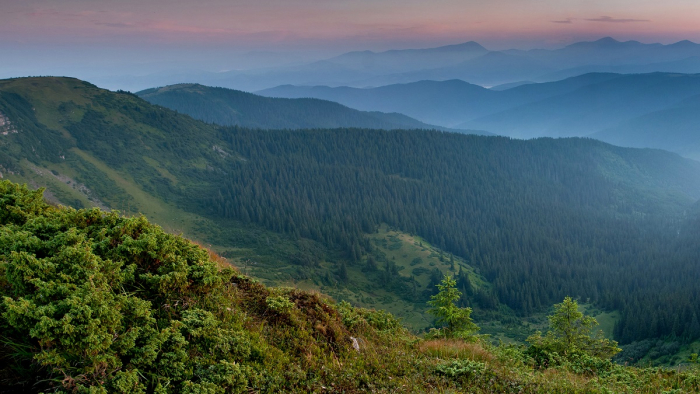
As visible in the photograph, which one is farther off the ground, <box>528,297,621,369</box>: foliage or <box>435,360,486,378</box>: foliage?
<box>435,360,486,378</box>: foliage

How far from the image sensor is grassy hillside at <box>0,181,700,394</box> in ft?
22.2

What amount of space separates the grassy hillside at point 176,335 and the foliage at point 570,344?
33.1 inches

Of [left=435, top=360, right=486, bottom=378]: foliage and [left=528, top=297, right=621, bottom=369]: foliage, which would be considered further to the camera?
[left=528, top=297, right=621, bottom=369]: foliage

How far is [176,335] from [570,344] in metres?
18.9

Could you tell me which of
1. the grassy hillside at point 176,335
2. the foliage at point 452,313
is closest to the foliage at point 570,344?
the grassy hillside at point 176,335

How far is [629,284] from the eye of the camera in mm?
155250

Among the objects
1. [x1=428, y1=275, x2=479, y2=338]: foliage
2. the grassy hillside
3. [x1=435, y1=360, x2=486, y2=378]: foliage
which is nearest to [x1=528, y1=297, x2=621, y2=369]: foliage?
the grassy hillside

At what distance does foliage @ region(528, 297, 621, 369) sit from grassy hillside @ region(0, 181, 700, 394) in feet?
2.76

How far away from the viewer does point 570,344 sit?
19.2 meters

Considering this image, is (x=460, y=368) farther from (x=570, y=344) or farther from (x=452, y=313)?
(x=452, y=313)

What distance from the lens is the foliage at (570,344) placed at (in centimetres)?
1495

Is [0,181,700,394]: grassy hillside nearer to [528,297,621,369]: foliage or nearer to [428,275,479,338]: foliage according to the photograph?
[528,297,621,369]: foliage

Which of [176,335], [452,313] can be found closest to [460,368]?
[176,335]

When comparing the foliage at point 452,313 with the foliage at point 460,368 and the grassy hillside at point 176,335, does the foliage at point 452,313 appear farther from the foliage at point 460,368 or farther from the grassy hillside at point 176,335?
the foliage at point 460,368
